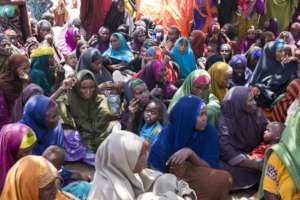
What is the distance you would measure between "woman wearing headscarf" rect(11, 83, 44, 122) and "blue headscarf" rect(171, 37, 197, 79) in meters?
2.57

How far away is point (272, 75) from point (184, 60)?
147 cm

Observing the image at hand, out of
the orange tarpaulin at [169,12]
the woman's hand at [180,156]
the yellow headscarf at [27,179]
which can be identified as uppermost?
the yellow headscarf at [27,179]

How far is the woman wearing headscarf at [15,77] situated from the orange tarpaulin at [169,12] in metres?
5.27

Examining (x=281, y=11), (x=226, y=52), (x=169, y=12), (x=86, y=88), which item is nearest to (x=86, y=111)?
(x=86, y=88)

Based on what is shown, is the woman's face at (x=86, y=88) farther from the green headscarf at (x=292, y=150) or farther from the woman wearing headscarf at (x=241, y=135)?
the green headscarf at (x=292, y=150)

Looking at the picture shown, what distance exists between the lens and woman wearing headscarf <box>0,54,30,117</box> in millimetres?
5414

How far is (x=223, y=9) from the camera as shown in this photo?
1062 cm

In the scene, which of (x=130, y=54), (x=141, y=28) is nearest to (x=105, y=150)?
(x=130, y=54)

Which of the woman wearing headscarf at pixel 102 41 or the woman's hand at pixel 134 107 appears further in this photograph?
the woman wearing headscarf at pixel 102 41

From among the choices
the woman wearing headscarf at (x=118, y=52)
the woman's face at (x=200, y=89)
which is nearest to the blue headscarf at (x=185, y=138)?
the woman's face at (x=200, y=89)

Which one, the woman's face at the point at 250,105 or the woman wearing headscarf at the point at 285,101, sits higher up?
the woman's face at the point at 250,105

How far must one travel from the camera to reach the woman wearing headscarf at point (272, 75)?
5.95 m

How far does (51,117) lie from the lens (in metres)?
4.38

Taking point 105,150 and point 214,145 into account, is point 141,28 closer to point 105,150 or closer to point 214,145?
point 214,145
